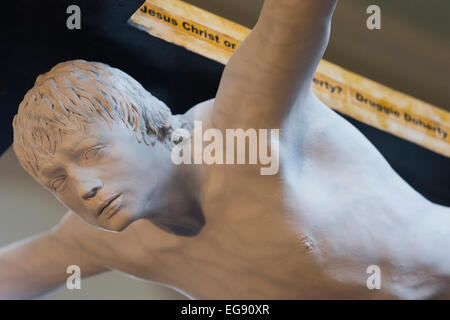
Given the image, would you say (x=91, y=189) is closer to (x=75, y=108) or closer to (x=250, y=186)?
(x=75, y=108)

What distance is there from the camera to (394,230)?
1.75 meters

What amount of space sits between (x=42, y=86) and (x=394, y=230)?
0.93 meters

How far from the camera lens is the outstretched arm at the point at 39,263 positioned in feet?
6.69

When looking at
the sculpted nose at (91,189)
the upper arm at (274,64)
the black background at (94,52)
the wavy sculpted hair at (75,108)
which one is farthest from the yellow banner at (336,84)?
the sculpted nose at (91,189)

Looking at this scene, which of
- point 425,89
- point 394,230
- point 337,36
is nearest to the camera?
point 394,230

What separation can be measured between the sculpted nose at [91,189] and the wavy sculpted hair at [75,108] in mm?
119

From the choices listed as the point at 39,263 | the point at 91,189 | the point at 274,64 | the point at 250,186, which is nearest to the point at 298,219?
the point at 250,186

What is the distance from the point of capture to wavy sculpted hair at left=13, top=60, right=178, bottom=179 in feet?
5.20

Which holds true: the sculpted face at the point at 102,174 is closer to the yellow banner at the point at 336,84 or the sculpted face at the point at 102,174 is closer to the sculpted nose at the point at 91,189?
the sculpted nose at the point at 91,189

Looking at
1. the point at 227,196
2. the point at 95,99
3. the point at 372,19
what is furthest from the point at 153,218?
the point at 372,19

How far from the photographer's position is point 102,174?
1.58 m

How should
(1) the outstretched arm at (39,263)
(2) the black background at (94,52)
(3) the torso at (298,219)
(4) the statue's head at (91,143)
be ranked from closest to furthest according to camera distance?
(4) the statue's head at (91,143), (3) the torso at (298,219), (2) the black background at (94,52), (1) the outstretched arm at (39,263)

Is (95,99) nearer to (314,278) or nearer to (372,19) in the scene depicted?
(314,278)

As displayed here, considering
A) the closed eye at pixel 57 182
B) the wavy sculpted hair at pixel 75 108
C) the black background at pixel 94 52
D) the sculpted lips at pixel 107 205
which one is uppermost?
the black background at pixel 94 52
